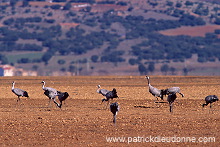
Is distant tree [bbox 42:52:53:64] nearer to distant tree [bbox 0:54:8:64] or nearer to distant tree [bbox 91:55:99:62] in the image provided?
distant tree [bbox 0:54:8:64]

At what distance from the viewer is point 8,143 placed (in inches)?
680

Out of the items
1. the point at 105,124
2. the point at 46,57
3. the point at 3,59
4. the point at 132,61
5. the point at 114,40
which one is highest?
the point at 105,124

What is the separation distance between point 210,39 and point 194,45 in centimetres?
565

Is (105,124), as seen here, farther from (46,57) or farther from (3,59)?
(3,59)

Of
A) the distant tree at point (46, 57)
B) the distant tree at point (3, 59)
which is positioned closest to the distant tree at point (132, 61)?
the distant tree at point (46, 57)

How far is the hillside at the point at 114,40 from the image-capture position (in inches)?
5394

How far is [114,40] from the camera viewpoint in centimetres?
16862

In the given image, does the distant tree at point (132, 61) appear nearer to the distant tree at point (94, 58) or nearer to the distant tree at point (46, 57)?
the distant tree at point (94, 58)

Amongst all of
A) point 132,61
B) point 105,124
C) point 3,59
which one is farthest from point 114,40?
point 105,124

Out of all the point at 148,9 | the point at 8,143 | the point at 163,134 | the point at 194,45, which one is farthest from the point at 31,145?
the point at 148,9

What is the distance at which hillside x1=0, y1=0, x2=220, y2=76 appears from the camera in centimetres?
13700

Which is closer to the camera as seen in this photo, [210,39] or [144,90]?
[144,90]

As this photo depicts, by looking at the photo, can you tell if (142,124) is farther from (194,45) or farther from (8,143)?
(194,45)

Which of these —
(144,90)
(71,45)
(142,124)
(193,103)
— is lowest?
(71,45)
